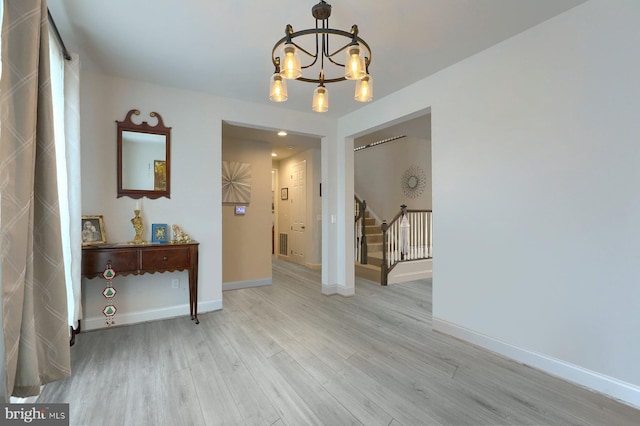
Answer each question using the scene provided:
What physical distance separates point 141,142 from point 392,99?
2.99m

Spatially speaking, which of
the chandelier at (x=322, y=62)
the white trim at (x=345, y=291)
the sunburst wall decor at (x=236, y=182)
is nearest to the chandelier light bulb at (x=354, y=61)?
the chandelier at (x=322, y=62)

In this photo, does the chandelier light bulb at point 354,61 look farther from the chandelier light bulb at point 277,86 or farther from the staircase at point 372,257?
the staircase at point 372,257

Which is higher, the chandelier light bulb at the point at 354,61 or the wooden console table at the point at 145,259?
the chandelier light bulb at the point at 354,61

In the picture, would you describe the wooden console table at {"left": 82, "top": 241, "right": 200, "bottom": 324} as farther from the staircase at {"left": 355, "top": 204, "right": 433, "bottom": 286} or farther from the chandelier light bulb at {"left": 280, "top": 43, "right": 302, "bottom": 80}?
the staircase at {"left": 355, "top": 204, "right": 433, "bottom": 286}

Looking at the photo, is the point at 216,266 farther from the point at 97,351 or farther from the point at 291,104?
the point at 291,104

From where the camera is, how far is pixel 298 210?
7.14 m

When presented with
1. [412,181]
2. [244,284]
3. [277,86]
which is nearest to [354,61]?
[277,86]

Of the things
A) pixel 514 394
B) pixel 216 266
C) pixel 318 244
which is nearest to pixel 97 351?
pixel 216 266

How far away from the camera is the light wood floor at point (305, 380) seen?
1.72m

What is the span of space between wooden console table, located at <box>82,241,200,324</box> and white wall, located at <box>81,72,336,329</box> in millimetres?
275

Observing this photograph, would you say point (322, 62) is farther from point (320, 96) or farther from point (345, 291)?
point (345, 291)

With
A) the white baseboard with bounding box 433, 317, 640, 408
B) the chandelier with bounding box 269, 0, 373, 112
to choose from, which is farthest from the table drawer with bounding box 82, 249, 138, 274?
the white baseboard with bounding box 433, 317, 640, 408

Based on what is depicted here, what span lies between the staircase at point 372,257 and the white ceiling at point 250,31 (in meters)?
3.30

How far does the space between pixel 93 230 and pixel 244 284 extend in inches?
96.6
